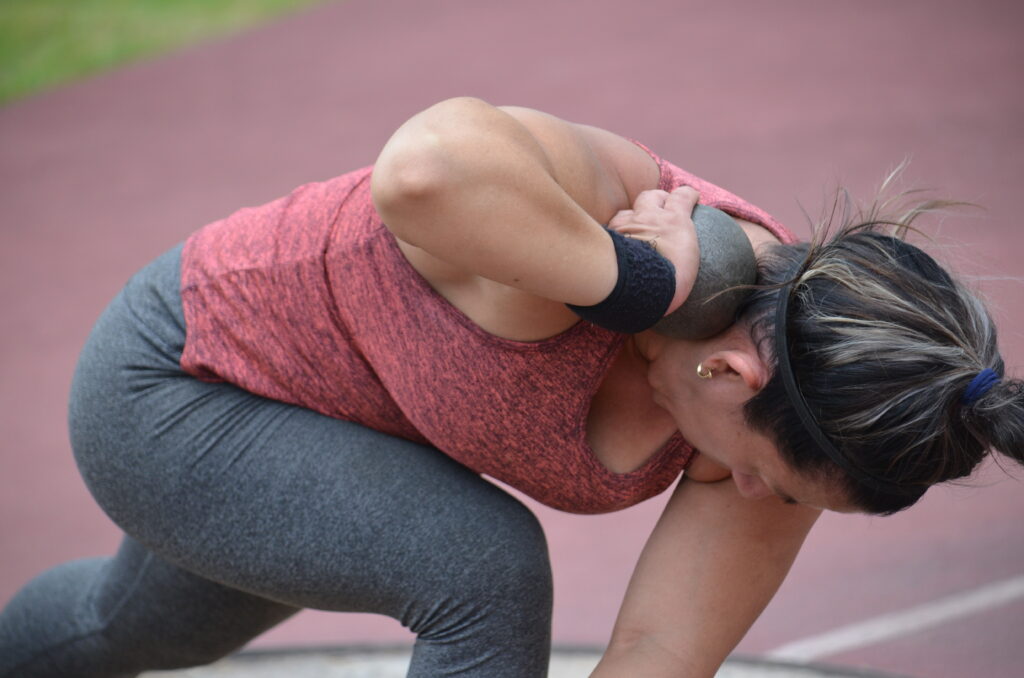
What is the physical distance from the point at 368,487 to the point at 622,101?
587 cm

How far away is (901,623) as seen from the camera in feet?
11.0

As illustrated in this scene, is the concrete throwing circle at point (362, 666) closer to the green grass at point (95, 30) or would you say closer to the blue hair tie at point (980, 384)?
the blue hair tie at point (980, 384)

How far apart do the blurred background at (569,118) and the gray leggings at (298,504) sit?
1723 millimetres

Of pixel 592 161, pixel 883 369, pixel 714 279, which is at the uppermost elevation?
pixel 592 161

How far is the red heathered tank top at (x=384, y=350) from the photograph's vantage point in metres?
1.68

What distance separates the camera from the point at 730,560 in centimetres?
190

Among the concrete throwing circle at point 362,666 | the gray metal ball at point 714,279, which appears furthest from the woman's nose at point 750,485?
the concrete throwing circle at point 362,666

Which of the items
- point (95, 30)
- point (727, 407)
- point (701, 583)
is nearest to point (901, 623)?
point (701, 583)

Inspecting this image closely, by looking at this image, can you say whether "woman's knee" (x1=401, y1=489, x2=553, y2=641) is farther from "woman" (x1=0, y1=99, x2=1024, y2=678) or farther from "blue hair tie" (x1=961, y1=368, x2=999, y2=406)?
"blue hair tie" (x1=961, y1=368, x2=999, y2=406)

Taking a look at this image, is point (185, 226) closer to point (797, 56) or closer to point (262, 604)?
point (797, 56)

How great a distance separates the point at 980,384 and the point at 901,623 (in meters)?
2.05

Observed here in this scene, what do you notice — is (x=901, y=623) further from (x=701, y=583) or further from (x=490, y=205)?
(x=490, y=205)

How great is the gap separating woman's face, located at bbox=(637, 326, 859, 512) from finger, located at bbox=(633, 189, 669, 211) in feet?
0.65

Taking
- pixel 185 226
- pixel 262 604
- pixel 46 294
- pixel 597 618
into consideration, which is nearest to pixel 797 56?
pixel 185 226
